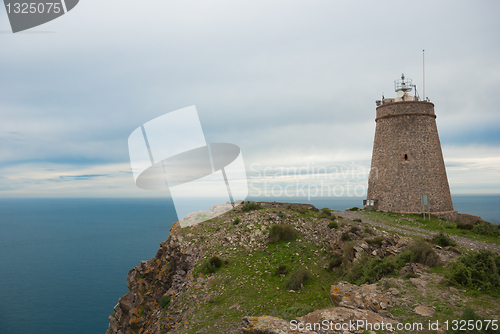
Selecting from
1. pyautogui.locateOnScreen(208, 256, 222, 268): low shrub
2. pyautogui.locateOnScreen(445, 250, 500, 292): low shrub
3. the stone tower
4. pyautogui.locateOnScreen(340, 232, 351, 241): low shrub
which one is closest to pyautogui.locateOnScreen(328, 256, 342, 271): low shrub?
pyautogui.locateOnScreen(340, 232, 351, 241): low shrub

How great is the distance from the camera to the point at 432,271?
9359 millimetres

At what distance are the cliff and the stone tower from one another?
411 cm

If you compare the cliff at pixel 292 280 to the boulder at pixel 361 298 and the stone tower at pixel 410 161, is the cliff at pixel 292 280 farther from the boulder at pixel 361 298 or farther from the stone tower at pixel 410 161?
the stone tower at pixel 410 161

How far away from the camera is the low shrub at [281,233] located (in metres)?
16.2

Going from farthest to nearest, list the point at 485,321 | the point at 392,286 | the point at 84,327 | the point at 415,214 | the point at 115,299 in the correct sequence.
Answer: the point at 115,299, the point at 84,327, the point at 415,214, the point at 392,286, the point at 485,321

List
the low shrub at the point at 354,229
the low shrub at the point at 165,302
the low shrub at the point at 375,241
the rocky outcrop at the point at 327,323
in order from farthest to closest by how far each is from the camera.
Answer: the low shrub at the point at 354,229 → the low shrub at the point at 165,302 → the low shrub at the point at 375,241 → the rocky outcrop at the point at 327,323

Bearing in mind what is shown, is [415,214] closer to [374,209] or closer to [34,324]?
[374,209]

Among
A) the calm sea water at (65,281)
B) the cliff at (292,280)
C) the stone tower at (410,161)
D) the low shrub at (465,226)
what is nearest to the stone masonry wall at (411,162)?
the stone tower at (410,161)

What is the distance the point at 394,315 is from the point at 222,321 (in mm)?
6380

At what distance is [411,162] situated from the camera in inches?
968

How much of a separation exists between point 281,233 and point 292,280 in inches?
185

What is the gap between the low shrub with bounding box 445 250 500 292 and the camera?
24.9ft

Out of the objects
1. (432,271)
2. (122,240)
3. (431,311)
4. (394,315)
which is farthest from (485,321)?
(122,240)

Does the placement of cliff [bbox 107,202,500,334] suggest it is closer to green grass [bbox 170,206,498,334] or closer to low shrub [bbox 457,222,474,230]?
green grass [bbox 170,206,498,334]
